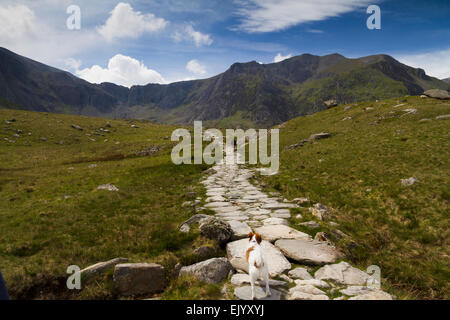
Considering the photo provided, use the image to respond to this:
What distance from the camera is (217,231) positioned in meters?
9.62

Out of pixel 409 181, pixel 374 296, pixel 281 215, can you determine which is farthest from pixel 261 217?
pixel 409 181

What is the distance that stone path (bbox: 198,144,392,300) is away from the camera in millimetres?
6086

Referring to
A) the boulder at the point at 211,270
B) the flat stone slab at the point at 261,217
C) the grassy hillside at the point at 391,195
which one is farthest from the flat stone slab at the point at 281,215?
the boulder at the point at 211,270

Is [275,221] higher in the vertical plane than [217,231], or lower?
lower

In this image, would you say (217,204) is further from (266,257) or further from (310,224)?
(266,257)

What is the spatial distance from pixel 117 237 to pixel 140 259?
10.0 ft

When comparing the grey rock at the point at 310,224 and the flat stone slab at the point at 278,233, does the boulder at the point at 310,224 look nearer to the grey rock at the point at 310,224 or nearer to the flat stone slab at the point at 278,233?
the grey rock at the point at 310,224

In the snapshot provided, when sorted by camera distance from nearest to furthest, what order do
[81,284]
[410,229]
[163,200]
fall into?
1. [81,284]
2. [410,229]
3. [163,200]

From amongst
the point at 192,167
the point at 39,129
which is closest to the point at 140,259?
the point at 192,167

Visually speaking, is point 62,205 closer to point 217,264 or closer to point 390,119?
point 217,264

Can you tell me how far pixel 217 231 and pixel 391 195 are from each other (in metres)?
13.2

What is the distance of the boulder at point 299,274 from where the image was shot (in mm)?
7077

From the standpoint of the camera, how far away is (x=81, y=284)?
7152mm

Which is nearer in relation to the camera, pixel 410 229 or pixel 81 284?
pixel 81 284
